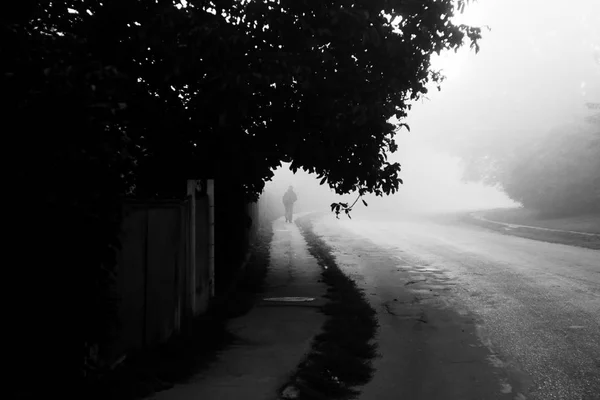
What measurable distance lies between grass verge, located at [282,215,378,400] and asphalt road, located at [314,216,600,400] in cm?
17

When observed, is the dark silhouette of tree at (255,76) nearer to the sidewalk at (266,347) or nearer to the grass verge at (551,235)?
the sidewalk at (266,347)

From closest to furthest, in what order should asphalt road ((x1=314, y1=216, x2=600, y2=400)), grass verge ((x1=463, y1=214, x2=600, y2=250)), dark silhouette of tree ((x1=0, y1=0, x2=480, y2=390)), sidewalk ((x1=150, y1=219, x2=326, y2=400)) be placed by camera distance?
sidewalk ((x1=150, y1=219, x2=326, y2=400))
asphalt road ((x1=314, y1=216, x2=600, y2=400))
dark silhouette of tree ((x1=0, y1=0, x2=480, y2=390))
grass verge ((x1=463, y1=214, x2=600, y2=250))

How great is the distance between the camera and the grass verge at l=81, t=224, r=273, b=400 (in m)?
4.89

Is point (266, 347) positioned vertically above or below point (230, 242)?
below

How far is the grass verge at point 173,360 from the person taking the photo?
4895mm

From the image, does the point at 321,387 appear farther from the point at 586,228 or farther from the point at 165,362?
the point at 586,228

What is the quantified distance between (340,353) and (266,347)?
34.7 inches

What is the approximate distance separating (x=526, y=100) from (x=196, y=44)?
103 feet

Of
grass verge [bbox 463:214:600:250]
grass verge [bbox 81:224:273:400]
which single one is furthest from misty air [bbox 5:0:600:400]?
grass verge [bbox 463:214:600:250]

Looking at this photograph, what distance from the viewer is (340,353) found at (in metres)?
6.43

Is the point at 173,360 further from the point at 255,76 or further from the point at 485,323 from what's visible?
the point at 485,323

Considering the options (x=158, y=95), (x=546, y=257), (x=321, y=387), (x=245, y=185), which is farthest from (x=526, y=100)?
(x=321, y=387)

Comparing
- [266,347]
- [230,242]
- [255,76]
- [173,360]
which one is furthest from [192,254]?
[230,242]

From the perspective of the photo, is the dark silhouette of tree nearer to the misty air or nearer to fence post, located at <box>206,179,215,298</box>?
the misty air
